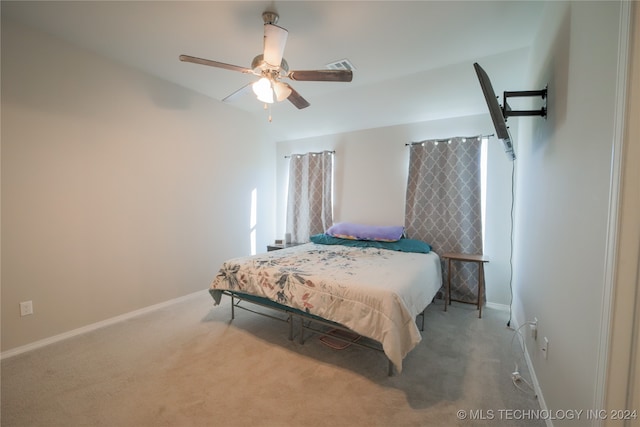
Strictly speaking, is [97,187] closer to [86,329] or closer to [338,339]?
[86,329]

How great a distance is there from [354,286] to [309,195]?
108 inches

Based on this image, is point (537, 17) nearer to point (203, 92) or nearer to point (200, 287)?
point (203, 92)

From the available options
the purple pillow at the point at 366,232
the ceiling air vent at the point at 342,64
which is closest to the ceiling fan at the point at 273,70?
the ceiling air vent at the point at 342,64

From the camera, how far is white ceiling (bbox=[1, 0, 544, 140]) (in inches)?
75.7

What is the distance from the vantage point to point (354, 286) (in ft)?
6.37

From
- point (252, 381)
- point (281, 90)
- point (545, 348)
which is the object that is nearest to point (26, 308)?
point (252, 381)

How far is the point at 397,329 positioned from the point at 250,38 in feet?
8.70

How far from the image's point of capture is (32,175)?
7.20 feet

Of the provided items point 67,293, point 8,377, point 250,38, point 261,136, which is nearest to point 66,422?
point 8,377

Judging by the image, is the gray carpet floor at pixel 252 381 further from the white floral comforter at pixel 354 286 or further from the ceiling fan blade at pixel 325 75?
the ceiling fan blade at pixel 325 75

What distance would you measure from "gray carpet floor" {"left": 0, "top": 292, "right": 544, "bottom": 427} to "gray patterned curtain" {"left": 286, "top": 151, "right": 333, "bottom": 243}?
7.08 ft

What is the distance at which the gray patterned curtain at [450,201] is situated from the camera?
3.22 meters

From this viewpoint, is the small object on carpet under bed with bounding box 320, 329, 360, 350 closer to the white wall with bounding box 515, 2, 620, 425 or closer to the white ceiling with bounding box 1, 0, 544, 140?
the white wall with bounding box 515, 2, 620, 425

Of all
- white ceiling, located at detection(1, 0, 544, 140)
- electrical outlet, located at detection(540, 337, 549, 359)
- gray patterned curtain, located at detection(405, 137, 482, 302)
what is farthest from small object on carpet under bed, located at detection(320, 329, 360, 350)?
white ceiling, located at detection(1, 0, 544, 140)
